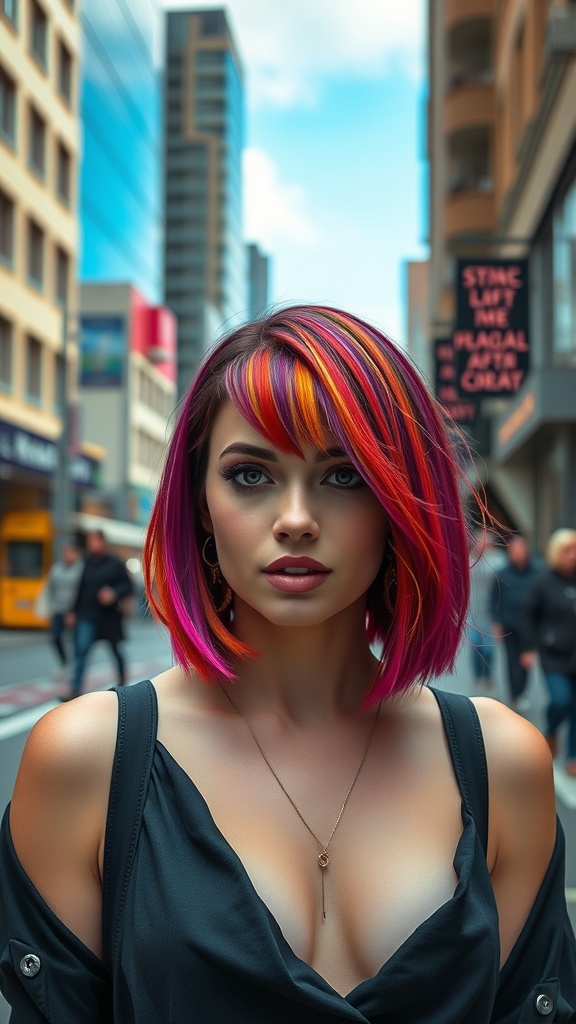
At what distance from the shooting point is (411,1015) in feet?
4.40

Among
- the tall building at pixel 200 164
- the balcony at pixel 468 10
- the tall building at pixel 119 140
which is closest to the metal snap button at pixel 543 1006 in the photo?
the balcony at pixel 468 10

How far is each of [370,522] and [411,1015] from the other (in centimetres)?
58

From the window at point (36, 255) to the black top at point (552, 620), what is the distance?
76.2 ft

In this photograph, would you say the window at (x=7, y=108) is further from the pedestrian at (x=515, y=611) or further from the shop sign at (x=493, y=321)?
the pedestrian at (x=515, y=611)

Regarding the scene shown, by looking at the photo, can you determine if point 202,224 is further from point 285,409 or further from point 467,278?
point 285,409

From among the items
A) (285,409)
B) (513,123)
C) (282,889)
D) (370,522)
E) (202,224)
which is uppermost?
(202,224)

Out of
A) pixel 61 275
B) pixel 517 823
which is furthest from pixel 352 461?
pixel 61 275

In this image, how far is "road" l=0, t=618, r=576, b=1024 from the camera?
20.2 ft

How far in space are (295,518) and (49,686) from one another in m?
11.9

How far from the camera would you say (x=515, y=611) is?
11.2 m

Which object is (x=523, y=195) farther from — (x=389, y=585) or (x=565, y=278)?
(x=389, y=585)

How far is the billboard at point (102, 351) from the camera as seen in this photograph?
185ft

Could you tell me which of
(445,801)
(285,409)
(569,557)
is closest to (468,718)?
(445,801)

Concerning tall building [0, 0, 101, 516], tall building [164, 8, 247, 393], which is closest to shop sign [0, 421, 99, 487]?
tall building [0, 0, 101, 516]
